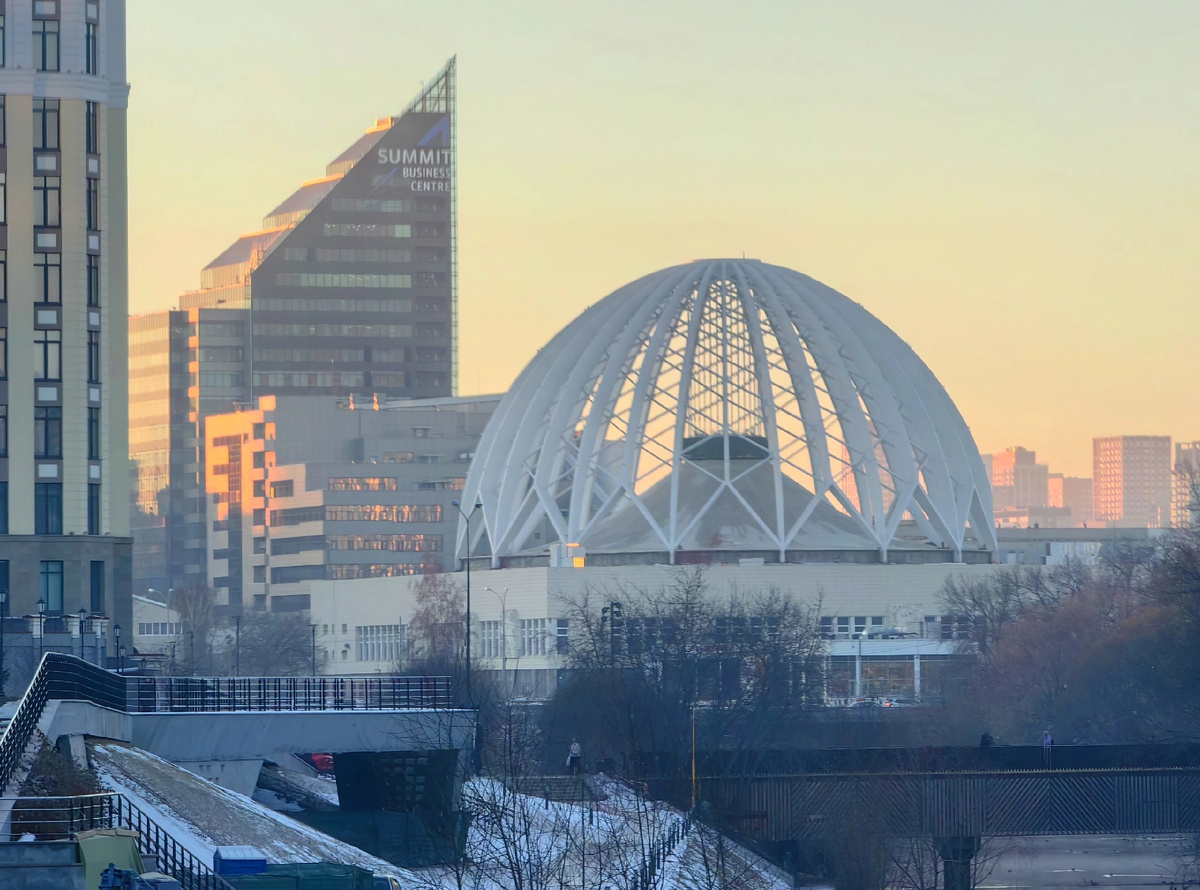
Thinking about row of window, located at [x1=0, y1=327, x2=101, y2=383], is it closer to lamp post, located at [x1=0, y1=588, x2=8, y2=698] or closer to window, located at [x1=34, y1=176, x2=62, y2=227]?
window, located at [x1=34, y1=176, x2=62, y2=227]

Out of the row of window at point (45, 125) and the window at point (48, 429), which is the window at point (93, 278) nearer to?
the row of window at point (45, 125)

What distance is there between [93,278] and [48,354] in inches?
115

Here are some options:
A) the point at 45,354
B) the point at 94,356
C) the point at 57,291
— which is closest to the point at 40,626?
the point at 45,354

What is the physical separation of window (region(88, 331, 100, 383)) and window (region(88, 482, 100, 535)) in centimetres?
351

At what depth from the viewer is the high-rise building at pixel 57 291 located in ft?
267

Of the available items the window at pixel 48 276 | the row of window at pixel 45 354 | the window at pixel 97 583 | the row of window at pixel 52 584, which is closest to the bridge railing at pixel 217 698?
the row of window at pixel 52 584

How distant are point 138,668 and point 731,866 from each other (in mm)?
26047

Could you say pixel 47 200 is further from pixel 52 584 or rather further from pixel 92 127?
pixel 52 584

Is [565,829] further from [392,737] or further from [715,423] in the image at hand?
[715,423]

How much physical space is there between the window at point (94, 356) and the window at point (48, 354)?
1.13 m

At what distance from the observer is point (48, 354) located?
82500 mm

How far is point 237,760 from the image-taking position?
186ft

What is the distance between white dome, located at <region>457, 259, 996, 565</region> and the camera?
134 metres

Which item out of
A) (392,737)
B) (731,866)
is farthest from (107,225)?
(731,866)
